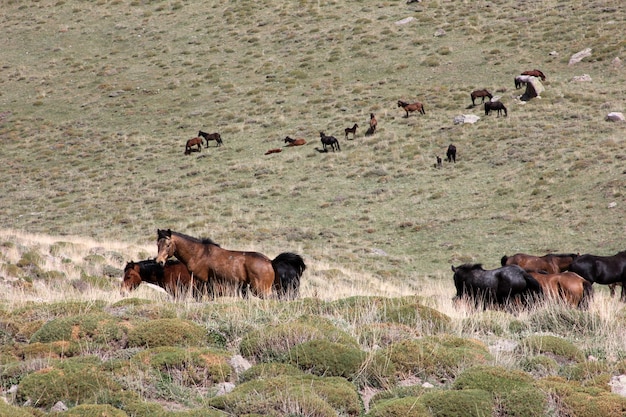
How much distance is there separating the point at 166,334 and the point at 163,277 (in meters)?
5.78

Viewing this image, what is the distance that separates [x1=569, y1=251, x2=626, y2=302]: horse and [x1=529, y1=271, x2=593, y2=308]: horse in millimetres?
3255

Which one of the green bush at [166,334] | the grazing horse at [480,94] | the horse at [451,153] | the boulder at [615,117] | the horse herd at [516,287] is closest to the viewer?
the green bush at [166,334]

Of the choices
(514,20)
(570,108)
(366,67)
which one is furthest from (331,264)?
(514,20)

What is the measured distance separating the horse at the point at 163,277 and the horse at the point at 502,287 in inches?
Result: 212

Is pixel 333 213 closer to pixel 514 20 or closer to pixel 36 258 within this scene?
pixel 36 258

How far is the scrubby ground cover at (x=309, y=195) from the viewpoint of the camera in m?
8.71

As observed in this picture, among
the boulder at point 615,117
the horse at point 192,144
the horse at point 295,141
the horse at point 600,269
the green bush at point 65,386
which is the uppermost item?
the green bush at point 65,386

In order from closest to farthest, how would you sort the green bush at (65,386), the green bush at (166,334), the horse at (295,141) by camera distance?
the green bush at (65,386), the green bush at (166,334), the horse at (295,141)

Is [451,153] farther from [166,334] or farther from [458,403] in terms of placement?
[458,403]

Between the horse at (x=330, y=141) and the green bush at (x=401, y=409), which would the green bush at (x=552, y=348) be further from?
the horse at (x=330, y=141)

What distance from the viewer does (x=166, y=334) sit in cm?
985

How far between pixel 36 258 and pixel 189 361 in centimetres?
1353

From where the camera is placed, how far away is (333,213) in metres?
36.9

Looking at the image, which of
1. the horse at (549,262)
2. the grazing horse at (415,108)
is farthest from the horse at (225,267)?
the grazing horse at (415,108)
